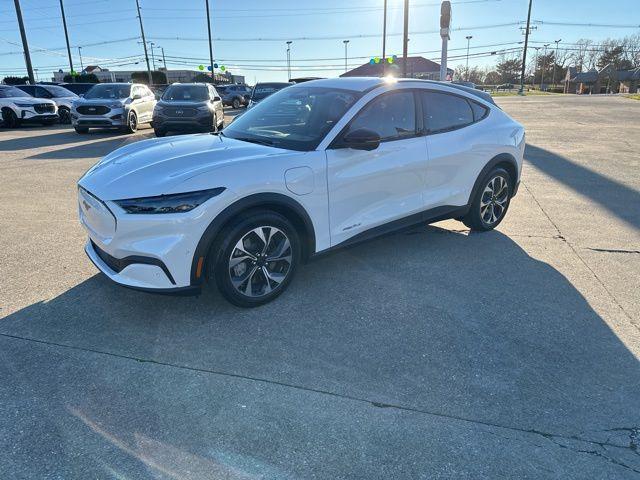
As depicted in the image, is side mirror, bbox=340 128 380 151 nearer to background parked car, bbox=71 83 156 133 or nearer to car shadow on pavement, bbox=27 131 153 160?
car shadow on pavement, bbox=27 131 153 160

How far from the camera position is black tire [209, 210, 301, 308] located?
336 cm

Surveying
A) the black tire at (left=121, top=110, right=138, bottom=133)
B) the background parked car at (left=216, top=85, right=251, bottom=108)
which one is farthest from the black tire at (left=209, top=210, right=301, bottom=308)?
the background parked car at (left=216, top=85, right=251, bottom=108)

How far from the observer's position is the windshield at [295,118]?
3893mm

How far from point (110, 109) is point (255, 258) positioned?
13.2 meters

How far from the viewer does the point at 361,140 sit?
12.1ft

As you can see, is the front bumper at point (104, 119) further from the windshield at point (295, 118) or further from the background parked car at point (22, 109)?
the windshield at point (295, 118)

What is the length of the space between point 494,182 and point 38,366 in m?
4.73

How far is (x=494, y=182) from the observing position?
539cm

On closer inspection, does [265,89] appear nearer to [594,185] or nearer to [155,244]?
[594,185]

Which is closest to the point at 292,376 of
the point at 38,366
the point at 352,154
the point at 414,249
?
the point at 38,366

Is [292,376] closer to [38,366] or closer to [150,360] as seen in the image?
[150,360]

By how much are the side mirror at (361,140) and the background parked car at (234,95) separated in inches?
1110

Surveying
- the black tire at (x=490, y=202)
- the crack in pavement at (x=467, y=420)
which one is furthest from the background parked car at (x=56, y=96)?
the crack in pavement at (x=467, y=420)

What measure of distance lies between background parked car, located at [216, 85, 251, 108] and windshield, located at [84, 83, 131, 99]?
14.8 metres
